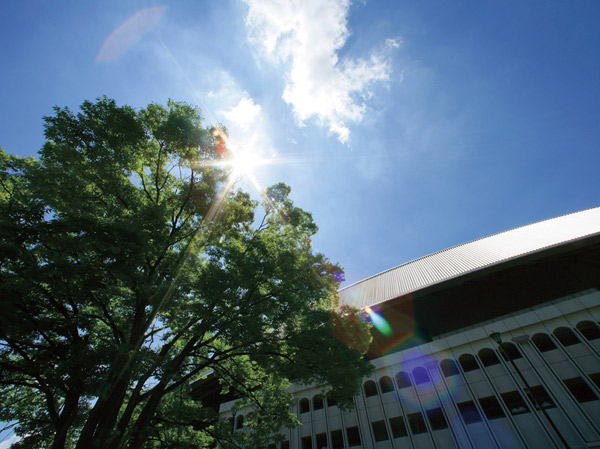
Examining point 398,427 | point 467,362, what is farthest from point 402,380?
point 467,362

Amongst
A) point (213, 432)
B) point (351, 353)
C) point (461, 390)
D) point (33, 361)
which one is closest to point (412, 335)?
point (461, 390)

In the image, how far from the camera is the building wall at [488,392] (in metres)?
13.9

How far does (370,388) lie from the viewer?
1920 cm

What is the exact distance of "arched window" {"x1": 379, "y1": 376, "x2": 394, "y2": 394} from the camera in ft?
60.5

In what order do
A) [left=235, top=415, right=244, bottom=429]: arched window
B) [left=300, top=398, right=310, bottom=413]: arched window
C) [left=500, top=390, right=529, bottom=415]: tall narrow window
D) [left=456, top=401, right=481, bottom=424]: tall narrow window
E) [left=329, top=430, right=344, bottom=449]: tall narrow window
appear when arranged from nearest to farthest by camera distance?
[left=500, top=390, right=529, bottom=415]: tall narrow window < [left=456, top=401, right=481, bottom=424]: tall narrow window < [left=329, top=430, right=344, bottom=449]: tall narrow window < [left=300, top=398, right=310, bottom=413]: arched window < [left=235, top=415, right=244, bottom=429]: arched window

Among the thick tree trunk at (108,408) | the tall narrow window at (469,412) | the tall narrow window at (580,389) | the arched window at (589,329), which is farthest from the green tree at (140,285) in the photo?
the arched window at (589,329)

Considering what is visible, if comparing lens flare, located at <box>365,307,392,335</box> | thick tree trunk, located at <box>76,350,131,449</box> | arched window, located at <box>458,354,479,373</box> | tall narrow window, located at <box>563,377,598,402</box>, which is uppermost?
lens flare, located at <box>365,307,392,335</box>

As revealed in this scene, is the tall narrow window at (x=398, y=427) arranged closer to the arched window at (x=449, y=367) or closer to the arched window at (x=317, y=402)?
the arched window at (x=449, y=367)

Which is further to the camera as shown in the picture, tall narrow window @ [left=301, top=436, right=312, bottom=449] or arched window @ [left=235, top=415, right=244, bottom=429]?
arched window @ [left=235, top=415, right=244, bottom=429]

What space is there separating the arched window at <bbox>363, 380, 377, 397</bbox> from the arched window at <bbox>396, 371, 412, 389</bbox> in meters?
1.80

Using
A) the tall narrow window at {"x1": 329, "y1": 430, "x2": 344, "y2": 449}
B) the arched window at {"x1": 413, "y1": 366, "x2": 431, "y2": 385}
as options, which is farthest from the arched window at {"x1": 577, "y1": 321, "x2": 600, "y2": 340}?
the tall narrow window at {"x1": 329, "y1": 430, "x2": 344, "y2": 449}

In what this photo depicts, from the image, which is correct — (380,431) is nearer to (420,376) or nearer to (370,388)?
(370,388)

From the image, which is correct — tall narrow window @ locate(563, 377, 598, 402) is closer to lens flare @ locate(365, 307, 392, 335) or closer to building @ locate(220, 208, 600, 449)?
building @ locate(220, 208, 600, 449)

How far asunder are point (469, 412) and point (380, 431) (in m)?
5.81
